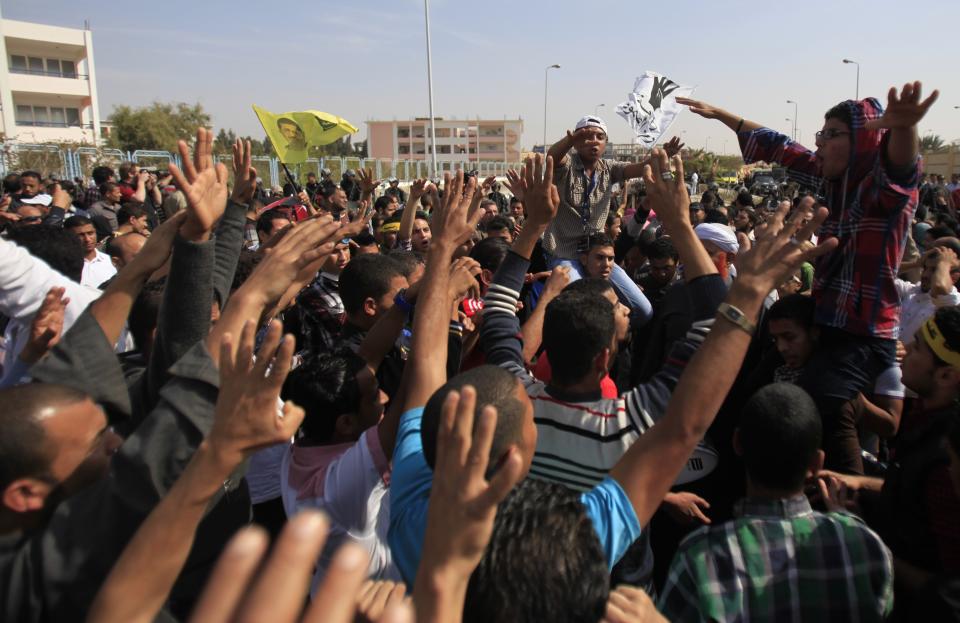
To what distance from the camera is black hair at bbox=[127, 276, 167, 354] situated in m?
2.72

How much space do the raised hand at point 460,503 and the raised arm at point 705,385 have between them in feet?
2.30

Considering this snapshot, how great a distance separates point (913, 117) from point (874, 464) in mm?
1558

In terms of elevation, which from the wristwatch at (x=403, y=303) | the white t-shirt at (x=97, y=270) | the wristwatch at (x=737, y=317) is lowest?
the white t-shirt at (x=97, y=270)

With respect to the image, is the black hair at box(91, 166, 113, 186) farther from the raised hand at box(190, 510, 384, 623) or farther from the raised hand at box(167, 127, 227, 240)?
the raised hand at box(190, 510, 384, 623)

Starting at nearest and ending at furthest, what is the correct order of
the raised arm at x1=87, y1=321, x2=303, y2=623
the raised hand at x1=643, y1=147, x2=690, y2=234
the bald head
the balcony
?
the raised arm at x1=87, y1=321, x2=303, y2=623 → the raised hand at x1=643, y1=147, x2=690, y2=234 → the bald head → the balcony

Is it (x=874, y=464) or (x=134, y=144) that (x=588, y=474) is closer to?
(x=874, y=464)

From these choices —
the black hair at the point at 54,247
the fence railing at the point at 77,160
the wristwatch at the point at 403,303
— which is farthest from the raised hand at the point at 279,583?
the fence railing at the point at 77,160

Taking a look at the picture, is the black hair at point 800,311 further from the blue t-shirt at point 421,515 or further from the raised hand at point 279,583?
the raised hand at point 279,583

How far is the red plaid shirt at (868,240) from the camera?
2543mm

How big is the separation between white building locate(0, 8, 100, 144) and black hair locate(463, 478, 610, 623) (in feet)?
157

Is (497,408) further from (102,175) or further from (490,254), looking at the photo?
(102,175)

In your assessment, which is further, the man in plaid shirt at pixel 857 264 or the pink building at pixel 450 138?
the pink building at pixel 450 138

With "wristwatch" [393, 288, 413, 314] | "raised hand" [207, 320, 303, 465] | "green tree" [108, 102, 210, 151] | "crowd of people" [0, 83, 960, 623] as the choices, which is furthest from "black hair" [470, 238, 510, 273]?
"green tree" [108, 102, 210, 151]

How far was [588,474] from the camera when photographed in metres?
1.98
